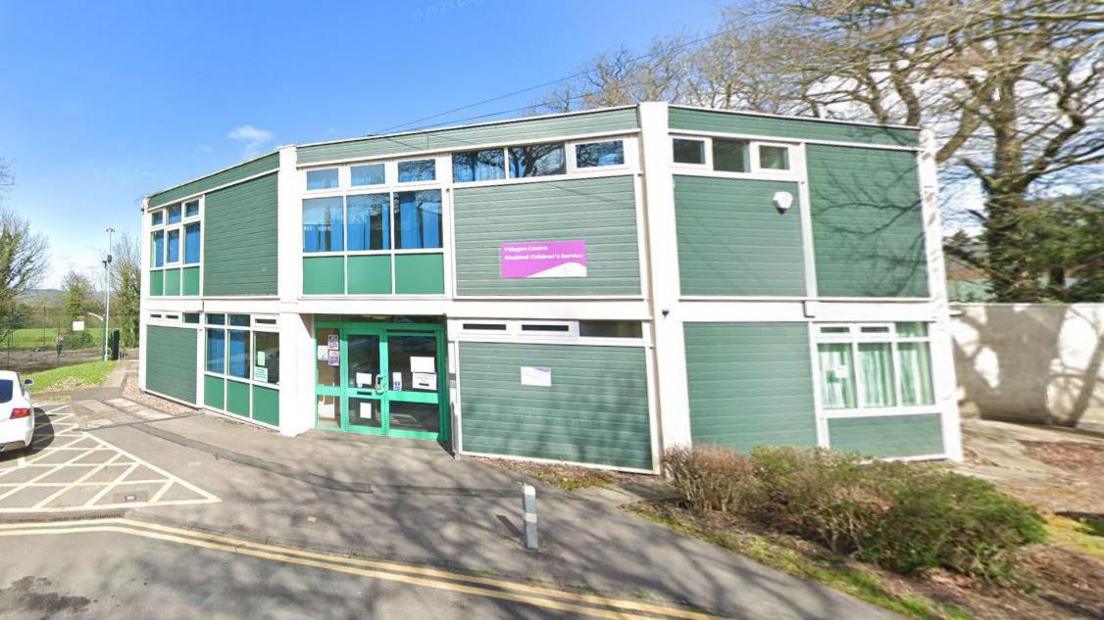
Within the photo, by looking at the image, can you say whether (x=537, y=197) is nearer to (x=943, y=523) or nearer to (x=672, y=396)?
(x=672, y=396)

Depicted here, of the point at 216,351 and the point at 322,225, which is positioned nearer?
the point at 322,225

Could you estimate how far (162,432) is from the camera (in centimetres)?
967

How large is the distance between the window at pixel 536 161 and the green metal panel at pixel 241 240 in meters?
6.10

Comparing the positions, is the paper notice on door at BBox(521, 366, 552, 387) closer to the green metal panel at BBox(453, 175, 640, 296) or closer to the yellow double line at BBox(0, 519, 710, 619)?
the green metal panel at BBox(453, 175, 640, 296)

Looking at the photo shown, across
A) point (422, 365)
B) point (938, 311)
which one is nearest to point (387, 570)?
point (422, 365)

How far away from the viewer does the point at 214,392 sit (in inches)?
449

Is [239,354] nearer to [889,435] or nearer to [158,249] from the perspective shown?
[158,249]

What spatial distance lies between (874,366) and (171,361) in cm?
1849

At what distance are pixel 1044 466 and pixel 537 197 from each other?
11192mm

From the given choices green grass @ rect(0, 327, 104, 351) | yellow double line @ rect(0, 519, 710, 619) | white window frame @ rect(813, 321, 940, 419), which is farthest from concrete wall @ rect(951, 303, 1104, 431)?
green grass @ rect(0, 327, 104, 351)

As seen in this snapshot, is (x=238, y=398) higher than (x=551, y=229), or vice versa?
(x=551, y=229)

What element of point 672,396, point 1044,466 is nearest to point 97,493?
point 672,396

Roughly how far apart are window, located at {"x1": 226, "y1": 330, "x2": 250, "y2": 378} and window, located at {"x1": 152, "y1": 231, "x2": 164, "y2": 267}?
514 cm

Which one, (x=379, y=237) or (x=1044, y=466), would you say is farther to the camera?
(x=379, y=237)
